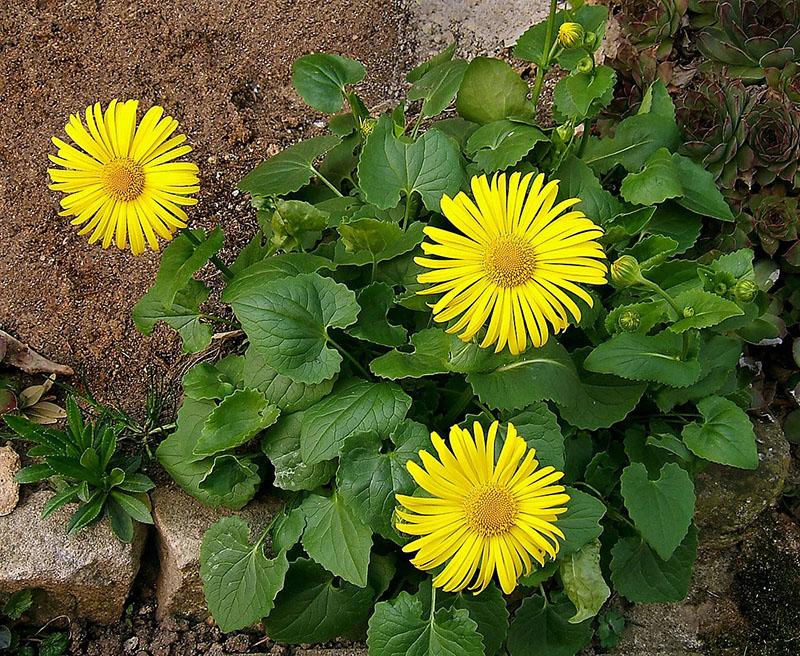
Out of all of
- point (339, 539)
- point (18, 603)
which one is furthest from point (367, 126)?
point (18, 603)

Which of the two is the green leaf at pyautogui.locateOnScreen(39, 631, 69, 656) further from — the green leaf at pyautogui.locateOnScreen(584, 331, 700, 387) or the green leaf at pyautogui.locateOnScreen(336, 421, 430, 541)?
the green leaf at pyautogui.locateOnScreen(584, 331, 700, 387)

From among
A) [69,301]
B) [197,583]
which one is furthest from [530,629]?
[69,301]

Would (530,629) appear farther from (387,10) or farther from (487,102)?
(387,10)

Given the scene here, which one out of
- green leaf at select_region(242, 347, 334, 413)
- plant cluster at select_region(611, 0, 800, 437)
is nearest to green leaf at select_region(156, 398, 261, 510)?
green leaf at select_region(242, 347, 334, 413)

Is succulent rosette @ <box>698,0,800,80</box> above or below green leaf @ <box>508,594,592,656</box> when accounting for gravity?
above

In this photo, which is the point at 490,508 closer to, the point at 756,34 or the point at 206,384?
the point at 206,384

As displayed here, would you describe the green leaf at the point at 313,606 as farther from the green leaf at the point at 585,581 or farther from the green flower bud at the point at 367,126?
the green flower bud at the point at 367,126
